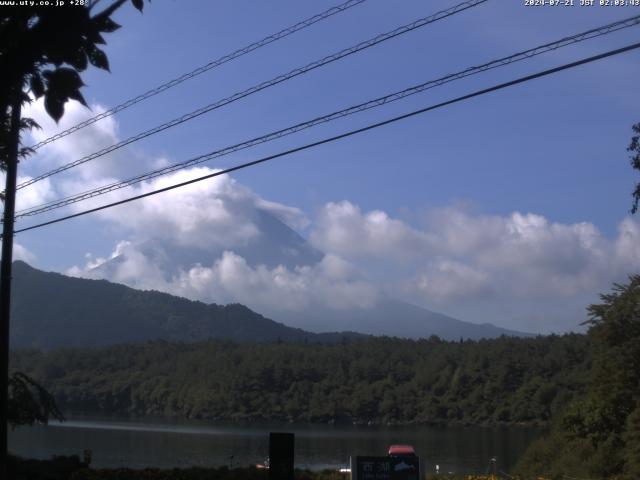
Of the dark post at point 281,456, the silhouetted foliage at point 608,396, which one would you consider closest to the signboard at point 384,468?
the dark post at point 281,456

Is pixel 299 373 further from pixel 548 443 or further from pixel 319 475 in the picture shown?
pixel 319 475

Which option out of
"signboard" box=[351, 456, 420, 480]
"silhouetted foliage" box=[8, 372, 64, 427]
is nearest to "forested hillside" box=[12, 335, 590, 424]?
"silhouetted foliage" box=[8, 372, 64, 427]

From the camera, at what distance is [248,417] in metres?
111

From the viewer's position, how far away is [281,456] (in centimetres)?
1472

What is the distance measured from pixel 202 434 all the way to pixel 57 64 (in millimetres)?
72181

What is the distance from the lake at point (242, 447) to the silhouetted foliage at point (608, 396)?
774cm

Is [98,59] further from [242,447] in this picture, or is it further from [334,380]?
[334,380]

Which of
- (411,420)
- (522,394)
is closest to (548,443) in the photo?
(522,394)

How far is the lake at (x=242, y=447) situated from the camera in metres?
46.3

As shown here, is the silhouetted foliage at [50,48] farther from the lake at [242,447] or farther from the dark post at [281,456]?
the lake at [242,447]

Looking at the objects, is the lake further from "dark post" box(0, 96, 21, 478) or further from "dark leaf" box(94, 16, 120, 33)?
"dark leaf" box(94, 16, 120, 33)

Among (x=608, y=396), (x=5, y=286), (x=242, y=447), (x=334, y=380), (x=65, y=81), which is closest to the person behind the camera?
(x=65, y=81)

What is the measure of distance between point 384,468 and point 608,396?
21919 mm

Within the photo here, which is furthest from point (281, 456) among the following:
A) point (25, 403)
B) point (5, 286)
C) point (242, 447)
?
point (242, 447)
